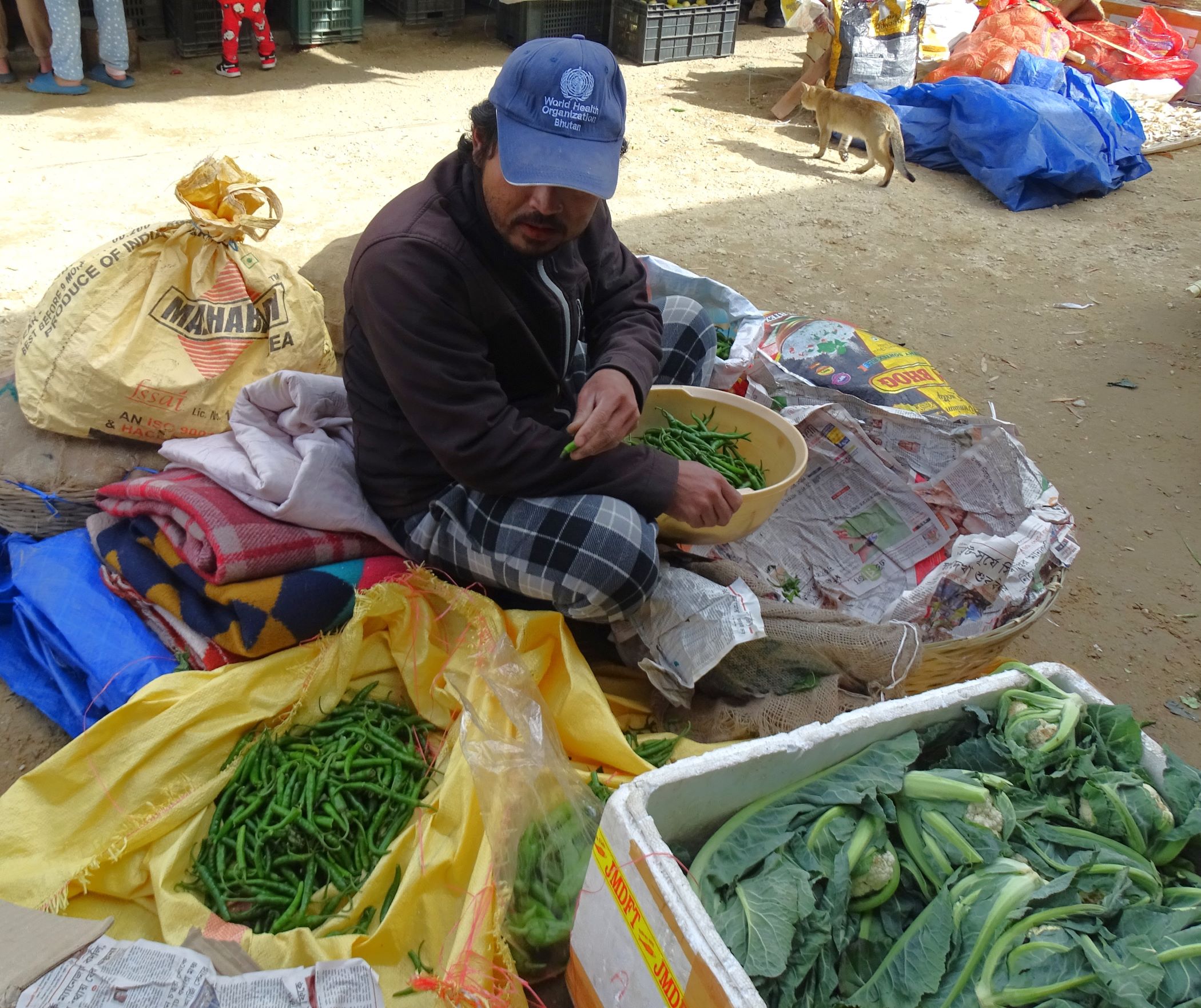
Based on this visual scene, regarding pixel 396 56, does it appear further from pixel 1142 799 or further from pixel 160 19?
pixel 1142 799

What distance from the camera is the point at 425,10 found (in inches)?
327

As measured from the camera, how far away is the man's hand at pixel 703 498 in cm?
237

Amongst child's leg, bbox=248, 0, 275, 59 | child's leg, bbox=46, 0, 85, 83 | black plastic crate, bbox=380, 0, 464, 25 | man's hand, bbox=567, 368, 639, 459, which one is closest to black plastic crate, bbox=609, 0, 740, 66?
black plastic crate, bbox=380, 0, 464, 25

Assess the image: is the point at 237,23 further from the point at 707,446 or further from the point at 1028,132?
the point at 707,446

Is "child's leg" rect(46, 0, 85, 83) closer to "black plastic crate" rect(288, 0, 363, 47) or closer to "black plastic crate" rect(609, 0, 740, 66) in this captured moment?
"black plastic crate" rect(288, 0, 363, 47)

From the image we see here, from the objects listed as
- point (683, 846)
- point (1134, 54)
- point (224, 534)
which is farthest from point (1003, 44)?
Result: point (683, 846)

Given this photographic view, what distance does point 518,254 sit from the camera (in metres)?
2.18

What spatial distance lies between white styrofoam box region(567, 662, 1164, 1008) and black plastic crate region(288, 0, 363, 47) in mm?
7627

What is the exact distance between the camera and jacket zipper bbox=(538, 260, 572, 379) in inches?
90.1

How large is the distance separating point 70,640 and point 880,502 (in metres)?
2.39

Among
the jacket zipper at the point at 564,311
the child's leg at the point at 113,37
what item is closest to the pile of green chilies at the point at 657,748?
the jacket zipper at the point at 564,311

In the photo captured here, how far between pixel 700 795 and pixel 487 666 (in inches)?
30.0

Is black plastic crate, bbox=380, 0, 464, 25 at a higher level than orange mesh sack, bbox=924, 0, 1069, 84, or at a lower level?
lower

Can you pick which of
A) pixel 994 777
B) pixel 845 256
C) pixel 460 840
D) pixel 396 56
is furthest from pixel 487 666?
pixel 396 56
